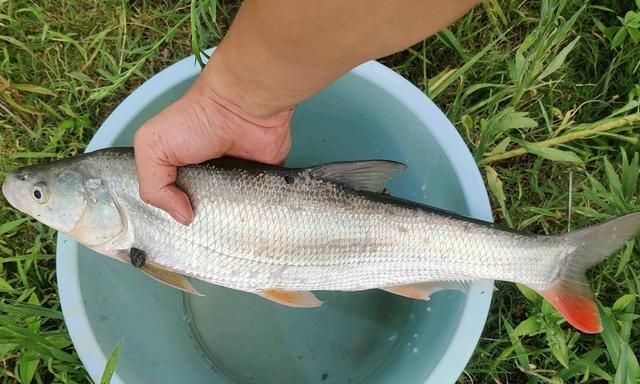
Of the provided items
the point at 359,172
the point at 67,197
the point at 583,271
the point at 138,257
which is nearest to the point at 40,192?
the point at 67,197

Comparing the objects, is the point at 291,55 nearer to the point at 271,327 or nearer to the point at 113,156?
the point at 113,156

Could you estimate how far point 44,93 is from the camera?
8.03 ft

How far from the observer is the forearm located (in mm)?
1132

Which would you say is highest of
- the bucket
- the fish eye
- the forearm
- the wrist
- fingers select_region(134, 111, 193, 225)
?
the forearm

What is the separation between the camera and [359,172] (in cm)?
183

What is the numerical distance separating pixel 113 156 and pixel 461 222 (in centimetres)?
104

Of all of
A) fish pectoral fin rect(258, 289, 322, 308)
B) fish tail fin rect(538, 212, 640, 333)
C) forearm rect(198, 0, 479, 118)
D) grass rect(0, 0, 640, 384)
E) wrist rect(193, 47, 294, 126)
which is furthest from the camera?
grass rect(0, 0, 640, 384)

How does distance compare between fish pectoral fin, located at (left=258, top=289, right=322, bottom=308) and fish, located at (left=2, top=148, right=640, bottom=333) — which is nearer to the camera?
fish, located at (left=2, top=148, right=640, bottom=333)

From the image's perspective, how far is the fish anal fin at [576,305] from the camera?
182 centimetres

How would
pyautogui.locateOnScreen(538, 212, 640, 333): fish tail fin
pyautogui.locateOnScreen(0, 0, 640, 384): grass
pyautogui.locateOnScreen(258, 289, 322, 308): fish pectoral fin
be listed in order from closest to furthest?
pyautogui.locateOnScreen(538, 212, 640, 333): fish tail fin < pyautogui.locateOnScreen(258, 289, 322, 308): fish pectoral fin < pyautogui.locateOnScreen(0, 0, 640, 384): grass

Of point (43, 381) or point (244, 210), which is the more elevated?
point (244, 210)


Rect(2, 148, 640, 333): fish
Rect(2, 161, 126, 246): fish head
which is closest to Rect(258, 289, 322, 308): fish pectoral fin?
Rect(2, 148, 640, 333): fish

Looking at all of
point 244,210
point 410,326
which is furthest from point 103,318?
point 410,326

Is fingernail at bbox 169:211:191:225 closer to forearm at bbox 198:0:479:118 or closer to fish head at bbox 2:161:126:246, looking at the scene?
fish head at bbox 2:161:126:246
